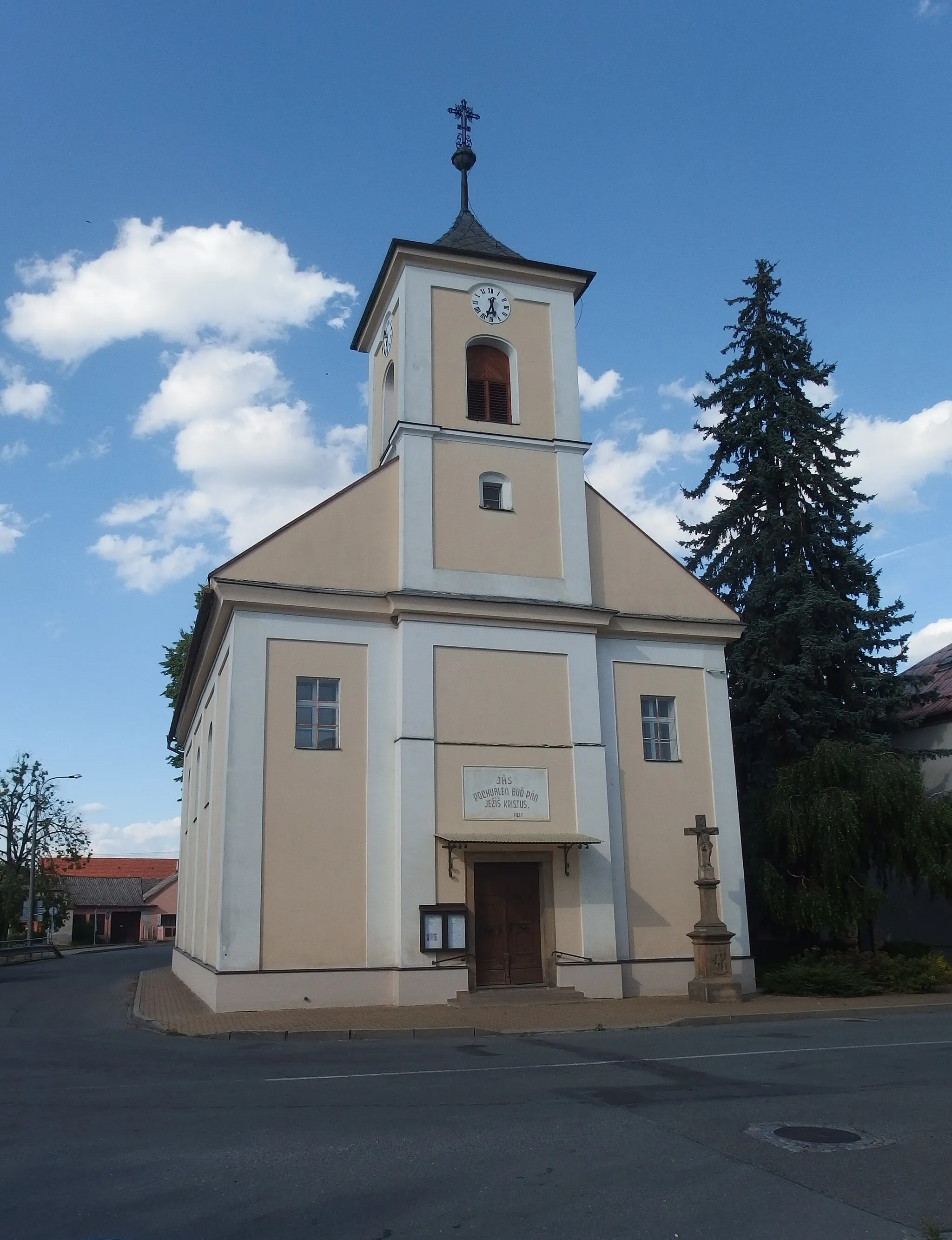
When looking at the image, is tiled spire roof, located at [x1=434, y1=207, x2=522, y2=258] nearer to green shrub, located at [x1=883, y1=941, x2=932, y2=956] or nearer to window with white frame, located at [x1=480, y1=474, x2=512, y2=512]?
window with white frame, located at [x1=480, y1=474, x2=512, y2=512]

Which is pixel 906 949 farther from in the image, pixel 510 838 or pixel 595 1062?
pixel 595 1062

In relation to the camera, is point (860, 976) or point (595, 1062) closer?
point (595, 1062)

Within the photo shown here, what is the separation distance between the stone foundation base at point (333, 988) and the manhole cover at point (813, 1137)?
1026 cm

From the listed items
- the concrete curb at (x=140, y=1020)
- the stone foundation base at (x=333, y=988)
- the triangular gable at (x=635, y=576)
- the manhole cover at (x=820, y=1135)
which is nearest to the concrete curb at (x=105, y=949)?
the concrete curb at (x=140, y=1020)

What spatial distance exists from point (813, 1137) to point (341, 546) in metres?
13.7

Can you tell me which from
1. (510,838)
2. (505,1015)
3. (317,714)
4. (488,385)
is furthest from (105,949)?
(505,1015)

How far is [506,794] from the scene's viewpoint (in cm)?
1856

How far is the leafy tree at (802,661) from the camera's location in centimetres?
2002

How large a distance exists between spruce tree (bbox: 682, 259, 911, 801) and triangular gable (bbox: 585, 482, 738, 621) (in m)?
2.63

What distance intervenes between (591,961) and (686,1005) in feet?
6.15

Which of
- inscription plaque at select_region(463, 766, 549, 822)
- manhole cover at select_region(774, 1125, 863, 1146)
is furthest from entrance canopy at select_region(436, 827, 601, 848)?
manhole cover at select_region(774, 1125, 863, 1146)

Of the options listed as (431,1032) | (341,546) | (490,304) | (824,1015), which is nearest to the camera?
(431,1032)

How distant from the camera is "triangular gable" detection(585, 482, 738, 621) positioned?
822 inches

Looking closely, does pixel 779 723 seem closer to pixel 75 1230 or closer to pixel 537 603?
pixel 537 603
